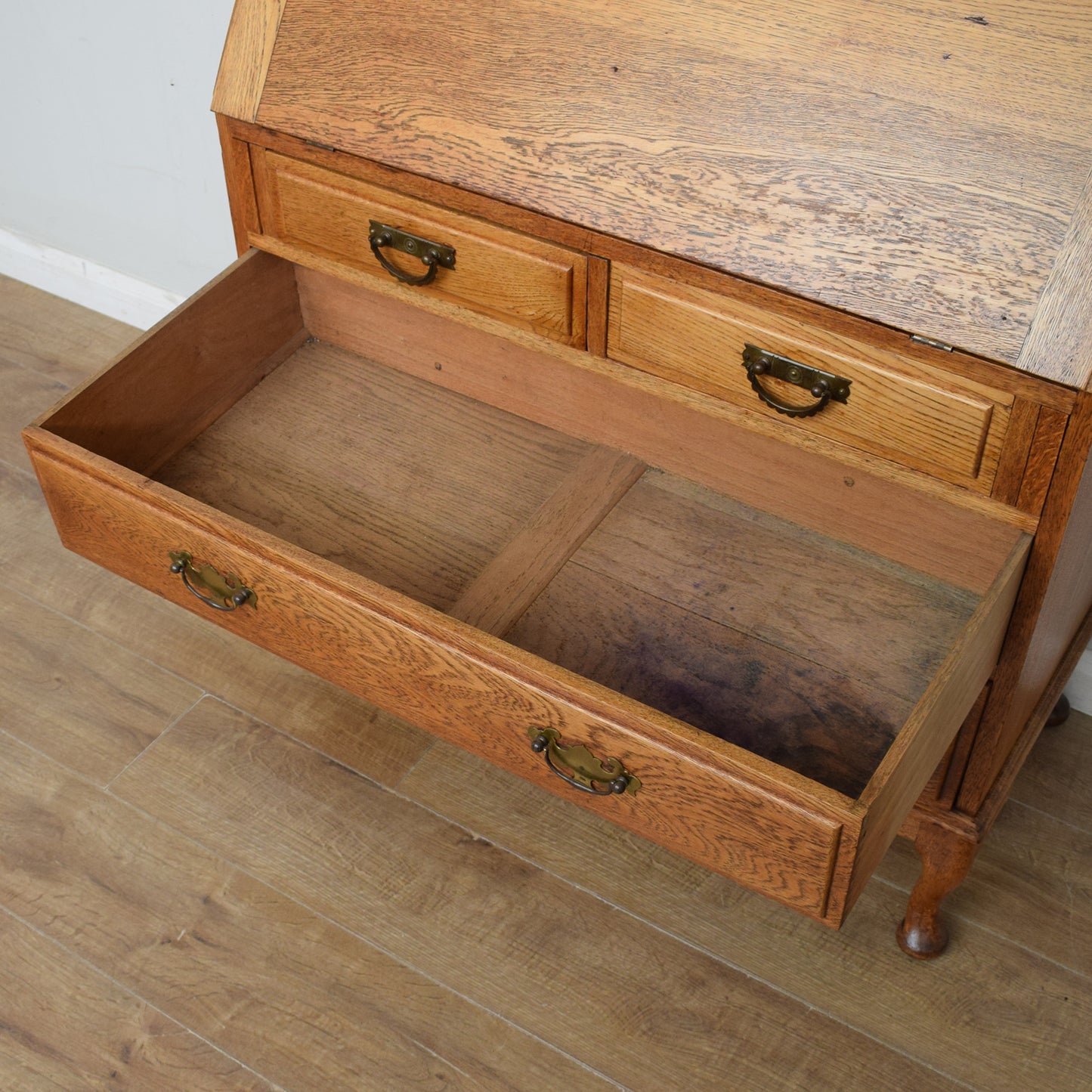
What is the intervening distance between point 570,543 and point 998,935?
61cm

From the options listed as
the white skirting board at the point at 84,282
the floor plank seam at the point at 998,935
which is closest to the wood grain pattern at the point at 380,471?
the floor plank seam at the point at 998,935

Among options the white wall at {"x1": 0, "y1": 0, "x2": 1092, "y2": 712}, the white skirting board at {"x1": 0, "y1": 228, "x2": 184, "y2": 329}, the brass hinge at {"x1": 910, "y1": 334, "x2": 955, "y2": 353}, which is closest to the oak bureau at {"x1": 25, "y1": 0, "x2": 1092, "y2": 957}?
the brass hinge at {"x1": 910, "y1": 334, "x2": 955, "y2": 353}

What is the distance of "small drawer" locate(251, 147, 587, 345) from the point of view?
117 centimetres

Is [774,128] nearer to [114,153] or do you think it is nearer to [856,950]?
[856,950]

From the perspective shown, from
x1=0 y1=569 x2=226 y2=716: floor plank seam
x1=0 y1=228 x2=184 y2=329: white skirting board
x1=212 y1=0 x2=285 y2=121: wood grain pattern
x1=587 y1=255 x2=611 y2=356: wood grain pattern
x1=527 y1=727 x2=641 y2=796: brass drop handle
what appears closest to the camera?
x1=527 y1=727 x2=641 y2=796: brass drop handle

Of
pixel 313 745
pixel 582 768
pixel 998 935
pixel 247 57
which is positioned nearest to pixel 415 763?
pixel 313 745

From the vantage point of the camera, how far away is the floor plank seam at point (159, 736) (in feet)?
5.07

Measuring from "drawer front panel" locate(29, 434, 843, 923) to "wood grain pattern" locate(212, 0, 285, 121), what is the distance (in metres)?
0.36

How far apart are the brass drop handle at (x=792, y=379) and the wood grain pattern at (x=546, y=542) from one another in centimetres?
27

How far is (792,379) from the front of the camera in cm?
108

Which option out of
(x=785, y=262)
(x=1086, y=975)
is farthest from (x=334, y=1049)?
(x=785, y=262)

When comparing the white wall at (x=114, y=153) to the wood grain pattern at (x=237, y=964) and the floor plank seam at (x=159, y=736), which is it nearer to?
the floor plank seam at (x=159, y=736)

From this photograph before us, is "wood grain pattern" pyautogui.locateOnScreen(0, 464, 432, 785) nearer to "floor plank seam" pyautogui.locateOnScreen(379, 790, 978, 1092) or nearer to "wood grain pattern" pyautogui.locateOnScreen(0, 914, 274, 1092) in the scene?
"floor plank seam" pyautogui.locateOnScreen(379, 790, 978, 1092)

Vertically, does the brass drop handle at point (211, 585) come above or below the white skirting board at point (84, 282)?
above
